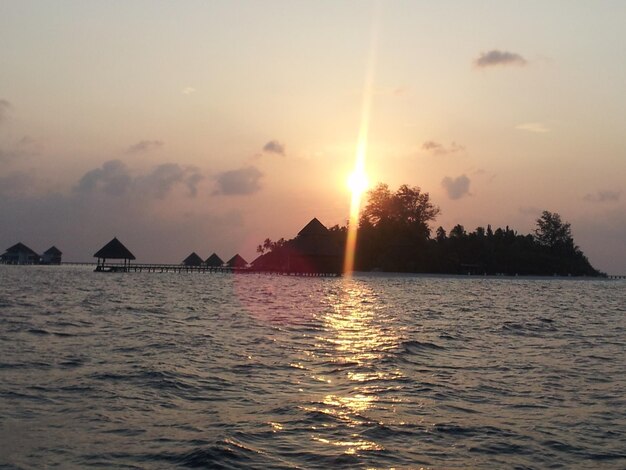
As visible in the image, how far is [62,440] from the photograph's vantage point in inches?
320

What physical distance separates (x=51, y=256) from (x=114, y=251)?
77.9 meters

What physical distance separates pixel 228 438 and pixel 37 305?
77.2ft

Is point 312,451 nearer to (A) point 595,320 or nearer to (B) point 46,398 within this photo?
(B) point 46,398

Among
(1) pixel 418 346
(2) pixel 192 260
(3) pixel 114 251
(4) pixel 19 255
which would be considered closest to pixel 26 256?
(4) pixel 19 255

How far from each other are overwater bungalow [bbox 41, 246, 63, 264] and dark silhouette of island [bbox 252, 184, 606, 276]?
174 ft

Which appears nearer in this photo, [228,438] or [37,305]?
[228,438]

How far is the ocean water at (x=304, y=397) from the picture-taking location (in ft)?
25.6

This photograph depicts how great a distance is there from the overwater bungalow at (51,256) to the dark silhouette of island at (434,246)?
53159 mm

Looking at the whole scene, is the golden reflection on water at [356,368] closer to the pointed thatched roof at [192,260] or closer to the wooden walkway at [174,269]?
the wooden walkway at [174,269]

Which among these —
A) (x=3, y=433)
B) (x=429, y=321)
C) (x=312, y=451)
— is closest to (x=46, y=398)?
(x=3, y=433)

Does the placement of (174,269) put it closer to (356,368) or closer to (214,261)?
(214,261)

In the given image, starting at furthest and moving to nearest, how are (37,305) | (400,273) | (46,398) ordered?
(400,273)
(37,305)
(46,398)

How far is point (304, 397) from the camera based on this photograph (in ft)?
35.2

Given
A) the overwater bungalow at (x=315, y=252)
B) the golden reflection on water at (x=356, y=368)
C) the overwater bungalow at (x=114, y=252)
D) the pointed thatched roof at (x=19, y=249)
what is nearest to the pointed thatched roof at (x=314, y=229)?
the overwater bungalow at (x=315, y=252)
